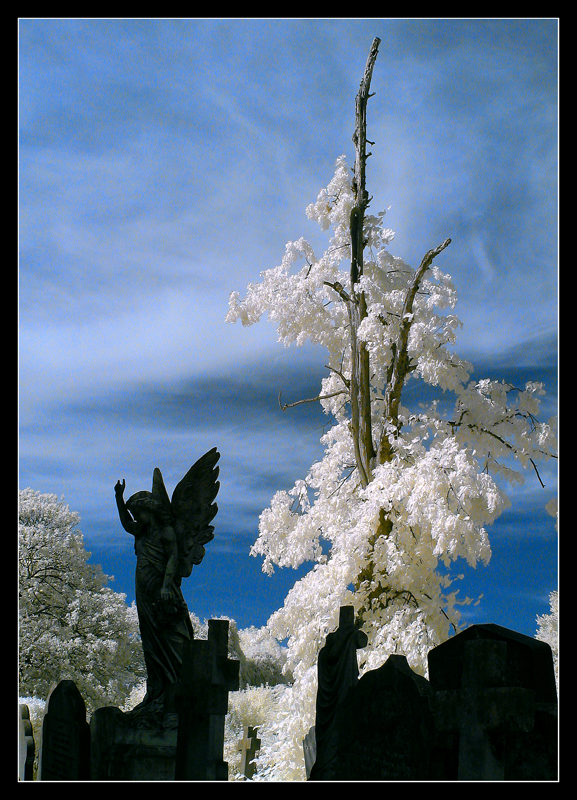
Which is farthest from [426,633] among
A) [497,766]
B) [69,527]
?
[69,527]

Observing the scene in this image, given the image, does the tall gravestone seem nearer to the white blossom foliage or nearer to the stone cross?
the stone cross

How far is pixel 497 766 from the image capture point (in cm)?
393

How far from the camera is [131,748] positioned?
6.39 metres

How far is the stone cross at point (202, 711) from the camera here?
5836 millimetres

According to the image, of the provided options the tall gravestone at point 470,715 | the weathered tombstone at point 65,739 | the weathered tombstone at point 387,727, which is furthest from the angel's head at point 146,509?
the tall gravestone at point 470,715

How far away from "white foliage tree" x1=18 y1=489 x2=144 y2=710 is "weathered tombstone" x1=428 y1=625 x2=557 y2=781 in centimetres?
1630

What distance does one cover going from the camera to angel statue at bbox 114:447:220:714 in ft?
22.7

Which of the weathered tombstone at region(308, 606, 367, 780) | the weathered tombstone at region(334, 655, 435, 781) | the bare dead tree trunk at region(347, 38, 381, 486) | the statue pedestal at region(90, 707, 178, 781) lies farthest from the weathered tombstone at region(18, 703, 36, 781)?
the bare dead tree trunk at region(347, 38, 381, 486)

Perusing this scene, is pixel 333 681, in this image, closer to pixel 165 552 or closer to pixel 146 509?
pixel 165 552

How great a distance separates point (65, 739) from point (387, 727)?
3413mm

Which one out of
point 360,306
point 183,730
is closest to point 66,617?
point 360,306

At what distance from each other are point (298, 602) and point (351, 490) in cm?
211
